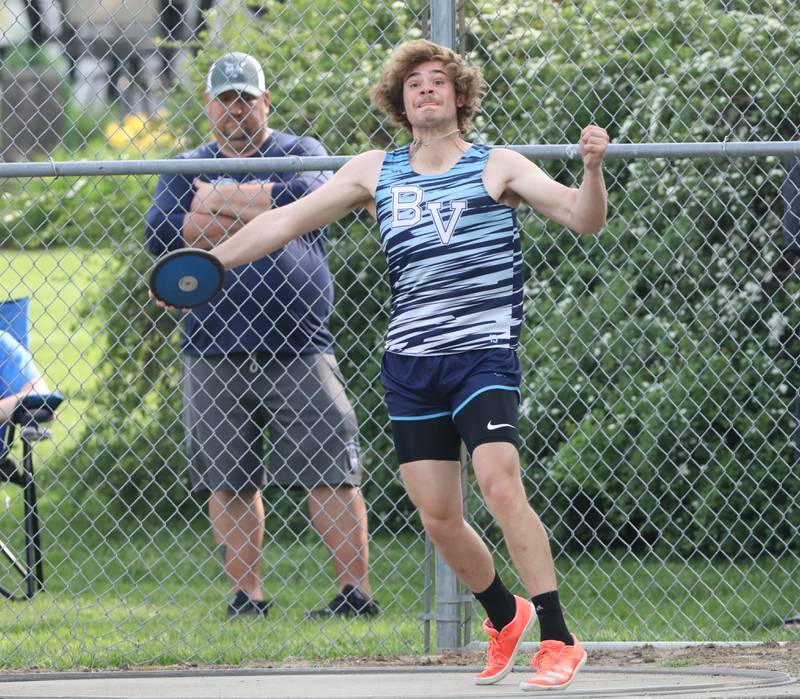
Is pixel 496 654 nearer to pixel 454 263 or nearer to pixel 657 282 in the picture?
pixel 454 263

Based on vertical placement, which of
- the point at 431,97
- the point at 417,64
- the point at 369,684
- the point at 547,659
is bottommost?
the point at 369,684

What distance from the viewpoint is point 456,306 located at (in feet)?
12.5

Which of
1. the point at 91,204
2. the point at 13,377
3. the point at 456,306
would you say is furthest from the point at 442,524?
the point at 91,204

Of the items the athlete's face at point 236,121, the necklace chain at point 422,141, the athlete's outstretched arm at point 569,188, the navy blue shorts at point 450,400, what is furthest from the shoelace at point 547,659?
the athlete's face at point 236,121

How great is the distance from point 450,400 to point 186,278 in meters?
0.81

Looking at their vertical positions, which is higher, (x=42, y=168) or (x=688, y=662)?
(x=42, y=168)

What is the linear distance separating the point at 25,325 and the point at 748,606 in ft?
10.3

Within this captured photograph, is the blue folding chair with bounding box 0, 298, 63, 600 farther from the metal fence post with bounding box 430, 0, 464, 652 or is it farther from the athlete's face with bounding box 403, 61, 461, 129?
the athlete's face with bounding box 403, 61, 461, 129

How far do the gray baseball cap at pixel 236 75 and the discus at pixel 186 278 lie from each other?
1.53 metres

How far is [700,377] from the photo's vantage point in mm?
5992

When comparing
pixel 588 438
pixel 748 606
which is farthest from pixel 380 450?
pixel 748 606

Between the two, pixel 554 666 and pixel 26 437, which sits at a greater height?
pixel 26 437

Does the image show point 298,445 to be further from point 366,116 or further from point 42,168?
point 366,116

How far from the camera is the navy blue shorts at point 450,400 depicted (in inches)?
148
